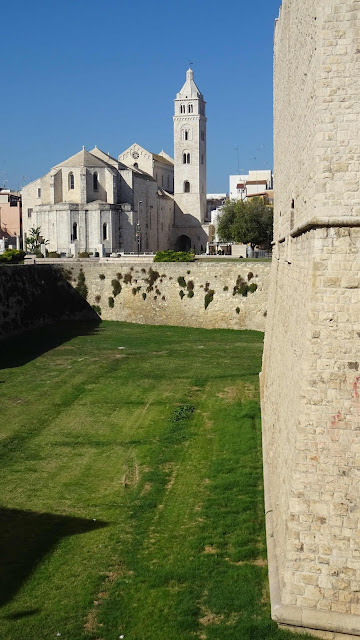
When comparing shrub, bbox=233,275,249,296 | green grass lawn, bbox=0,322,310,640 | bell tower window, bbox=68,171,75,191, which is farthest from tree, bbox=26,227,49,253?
green grass lawn, bbox=0,322,310,640

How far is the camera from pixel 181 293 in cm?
3106

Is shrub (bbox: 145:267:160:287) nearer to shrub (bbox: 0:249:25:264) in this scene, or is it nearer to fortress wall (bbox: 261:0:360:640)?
shrub (bbox: 0:249:25:264)

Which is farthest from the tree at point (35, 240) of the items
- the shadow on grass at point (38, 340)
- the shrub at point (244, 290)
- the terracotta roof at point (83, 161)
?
the shrub at point (244, 290)

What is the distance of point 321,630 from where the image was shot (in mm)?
6785

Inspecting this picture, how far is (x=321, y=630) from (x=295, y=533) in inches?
36.2

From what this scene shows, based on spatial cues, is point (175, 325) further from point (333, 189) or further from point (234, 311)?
point (333, 189)

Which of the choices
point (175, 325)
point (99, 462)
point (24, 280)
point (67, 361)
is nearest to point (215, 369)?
point (67, 361)

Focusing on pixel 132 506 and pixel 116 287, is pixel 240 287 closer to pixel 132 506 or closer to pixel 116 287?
pixel 116 287

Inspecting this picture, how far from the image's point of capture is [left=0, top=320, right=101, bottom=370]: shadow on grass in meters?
23.0

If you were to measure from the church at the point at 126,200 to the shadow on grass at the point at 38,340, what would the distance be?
2474cm

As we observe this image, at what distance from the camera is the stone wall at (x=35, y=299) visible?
93.1 feet

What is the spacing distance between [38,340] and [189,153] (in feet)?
169

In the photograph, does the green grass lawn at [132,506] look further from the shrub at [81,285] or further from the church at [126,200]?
the church at [126,200]

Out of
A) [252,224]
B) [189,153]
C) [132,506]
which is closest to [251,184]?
[189,153]
